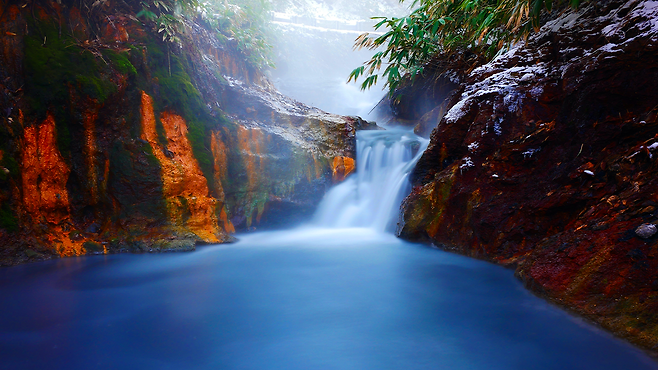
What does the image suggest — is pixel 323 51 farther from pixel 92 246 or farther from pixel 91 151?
pixel 92 246

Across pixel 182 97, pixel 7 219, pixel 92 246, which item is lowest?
pixel 92 246

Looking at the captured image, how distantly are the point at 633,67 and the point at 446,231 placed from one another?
3.46 m

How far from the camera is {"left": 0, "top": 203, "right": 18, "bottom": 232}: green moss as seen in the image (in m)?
5.58

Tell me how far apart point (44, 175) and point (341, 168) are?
6.44m

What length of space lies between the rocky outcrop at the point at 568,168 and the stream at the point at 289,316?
35cm

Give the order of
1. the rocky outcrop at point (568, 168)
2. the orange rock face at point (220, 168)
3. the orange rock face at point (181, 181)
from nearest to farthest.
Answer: the rocky outcrop at point (568, 168)
the orange rock face at point (181, 181)
the orange rock face at point (220, 168)

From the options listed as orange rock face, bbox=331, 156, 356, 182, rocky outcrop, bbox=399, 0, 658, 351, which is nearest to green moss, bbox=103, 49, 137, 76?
orange rock face, bbox=331, 156, 356, 182

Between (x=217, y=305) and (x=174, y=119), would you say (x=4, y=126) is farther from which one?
(x=217, y=305)

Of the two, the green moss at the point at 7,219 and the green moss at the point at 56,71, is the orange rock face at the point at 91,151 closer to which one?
the green moss at the point at 56,71

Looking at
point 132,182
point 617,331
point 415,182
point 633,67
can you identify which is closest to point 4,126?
point 132,182

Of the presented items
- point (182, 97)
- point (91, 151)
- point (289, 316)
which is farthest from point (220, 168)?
point (289, 316)

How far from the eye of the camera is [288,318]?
3.88 m

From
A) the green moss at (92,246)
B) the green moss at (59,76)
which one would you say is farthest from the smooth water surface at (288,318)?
the green moss at (59,76)

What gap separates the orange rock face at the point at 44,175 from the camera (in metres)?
5.91
